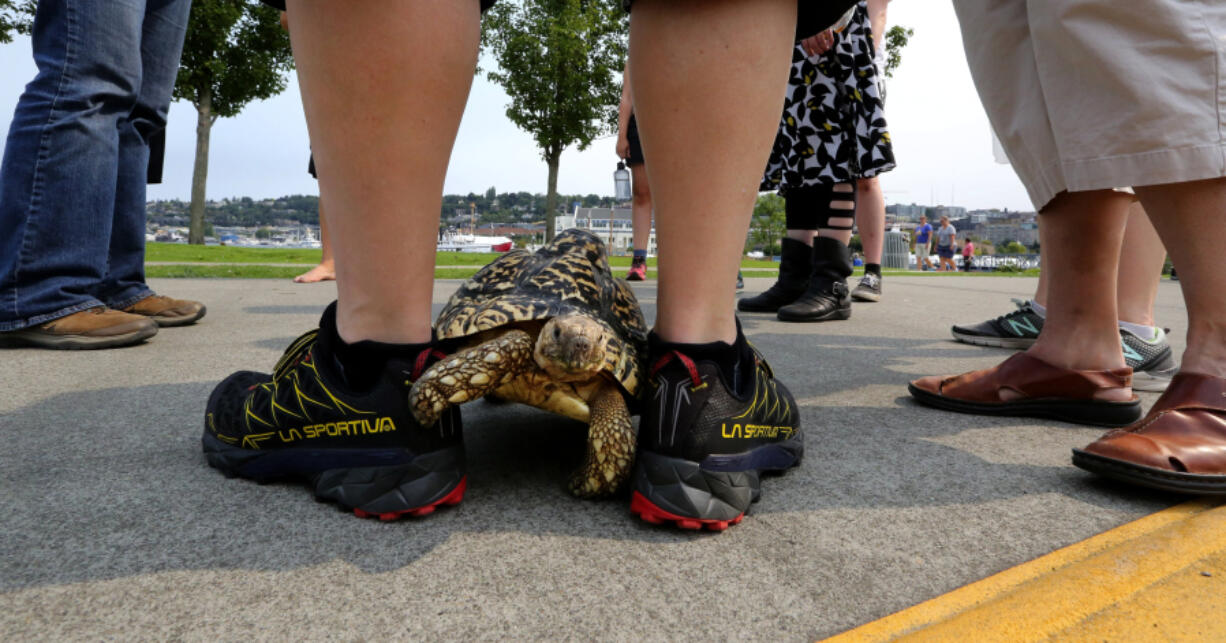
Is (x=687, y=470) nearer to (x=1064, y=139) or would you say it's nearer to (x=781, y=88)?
(x=781, y=88)

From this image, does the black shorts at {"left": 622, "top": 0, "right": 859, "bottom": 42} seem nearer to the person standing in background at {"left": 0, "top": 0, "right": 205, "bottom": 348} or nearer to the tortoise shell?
the tortoise shell

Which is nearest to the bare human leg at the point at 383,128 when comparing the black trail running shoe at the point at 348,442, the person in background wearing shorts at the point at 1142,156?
the black trail running shoe at the point at 348,442

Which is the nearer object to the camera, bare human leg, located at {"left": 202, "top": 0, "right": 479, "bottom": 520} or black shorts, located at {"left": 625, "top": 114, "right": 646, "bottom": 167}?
bare human leg, located at {"left": 202, "top": 0, "right": 479, "bottom": 520}

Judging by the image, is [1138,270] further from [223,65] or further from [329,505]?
[223,65]

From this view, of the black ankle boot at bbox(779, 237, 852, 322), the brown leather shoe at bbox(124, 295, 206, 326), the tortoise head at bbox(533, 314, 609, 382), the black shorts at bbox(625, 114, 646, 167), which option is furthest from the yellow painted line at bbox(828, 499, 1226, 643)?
the black shorts at bbox(625, 114, 646, 167)

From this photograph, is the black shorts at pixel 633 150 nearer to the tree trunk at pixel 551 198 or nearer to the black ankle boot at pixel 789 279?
the black ankle boot at pixel 789 279

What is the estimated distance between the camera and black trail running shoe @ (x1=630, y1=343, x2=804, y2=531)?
1.15 m

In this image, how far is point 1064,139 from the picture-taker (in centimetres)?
159

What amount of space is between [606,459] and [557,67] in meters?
21.9

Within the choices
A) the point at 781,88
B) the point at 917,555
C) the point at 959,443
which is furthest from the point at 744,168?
the point at 959,443

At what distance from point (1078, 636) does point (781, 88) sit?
3.21 ft

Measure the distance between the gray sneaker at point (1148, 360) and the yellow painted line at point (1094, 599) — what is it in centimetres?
159

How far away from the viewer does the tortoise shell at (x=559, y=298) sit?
1460 mm

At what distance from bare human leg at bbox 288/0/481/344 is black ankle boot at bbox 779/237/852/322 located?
3155 millimetres
